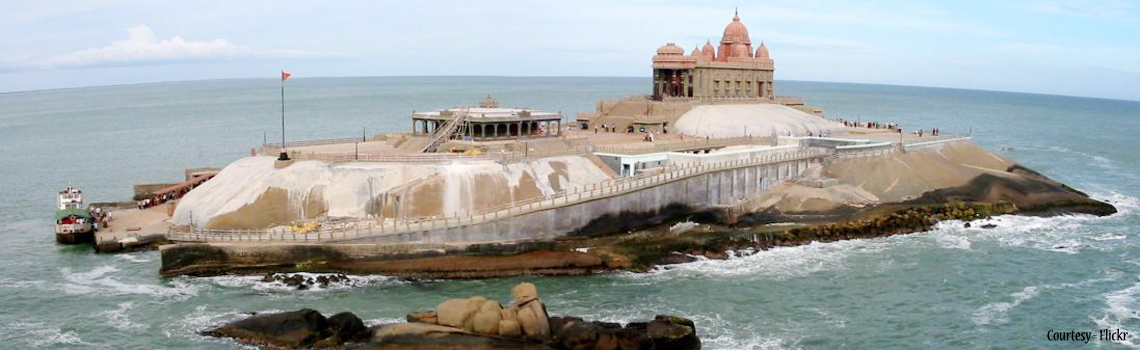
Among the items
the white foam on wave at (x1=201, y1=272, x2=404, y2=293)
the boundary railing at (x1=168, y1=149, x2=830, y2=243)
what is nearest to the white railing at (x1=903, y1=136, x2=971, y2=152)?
the boundary railing at (x1=168, y1=149, x2=830, y2=243)

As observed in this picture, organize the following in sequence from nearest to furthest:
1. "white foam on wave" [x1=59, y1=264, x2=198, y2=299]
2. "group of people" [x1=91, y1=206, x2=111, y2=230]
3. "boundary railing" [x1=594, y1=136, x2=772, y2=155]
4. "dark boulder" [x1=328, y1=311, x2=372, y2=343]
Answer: "dark boulder" [x1=328, y1=311, x2=372, y2=343]
"white foam on wave" [x1=59, y1=264, x2=198, y2=299]
"group of people" [x1=91, y1=206, x2=111, y2=230]
"boundary railing" [x1=594, y1=136, x2=772, y2=155]

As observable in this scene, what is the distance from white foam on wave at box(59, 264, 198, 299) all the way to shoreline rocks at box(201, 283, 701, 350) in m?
7.69

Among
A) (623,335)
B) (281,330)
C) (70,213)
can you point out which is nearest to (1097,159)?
(623,335)

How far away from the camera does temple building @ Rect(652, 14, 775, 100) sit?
290 feet

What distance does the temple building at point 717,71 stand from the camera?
290ft

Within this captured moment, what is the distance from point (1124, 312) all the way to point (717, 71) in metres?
50.2

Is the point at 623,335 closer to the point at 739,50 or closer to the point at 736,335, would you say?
the point at 736,335

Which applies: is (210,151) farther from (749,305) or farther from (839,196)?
(749,305)

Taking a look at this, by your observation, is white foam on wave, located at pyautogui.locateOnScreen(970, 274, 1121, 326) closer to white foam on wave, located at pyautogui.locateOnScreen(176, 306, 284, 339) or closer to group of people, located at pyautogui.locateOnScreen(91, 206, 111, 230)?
white foam on wave, located at pyautogui.locateOnScreen(176, 306, 284, 339)

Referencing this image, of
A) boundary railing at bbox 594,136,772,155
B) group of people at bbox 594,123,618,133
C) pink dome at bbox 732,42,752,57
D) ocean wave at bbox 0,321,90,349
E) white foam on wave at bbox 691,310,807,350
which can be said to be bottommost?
ocean wave at bbox 0,321,90,349

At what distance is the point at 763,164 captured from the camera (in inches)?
2662

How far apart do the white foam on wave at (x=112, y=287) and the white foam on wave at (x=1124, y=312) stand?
3980 cm

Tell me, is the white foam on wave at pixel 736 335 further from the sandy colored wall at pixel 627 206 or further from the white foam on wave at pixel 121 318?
the white foam on wave at pixel 121 318

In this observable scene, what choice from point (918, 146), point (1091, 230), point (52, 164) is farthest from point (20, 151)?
point (1091, 230)
